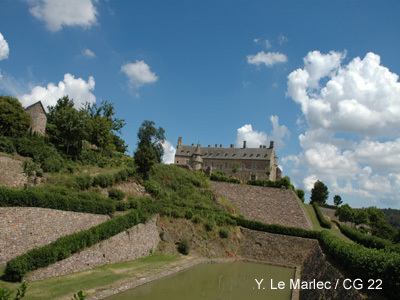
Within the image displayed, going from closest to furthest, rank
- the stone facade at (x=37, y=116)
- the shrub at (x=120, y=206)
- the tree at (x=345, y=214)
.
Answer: the shrub at (x=120, y=206)
the stone facade at (x=37, y=116)
the tree at (x=345, y=214)

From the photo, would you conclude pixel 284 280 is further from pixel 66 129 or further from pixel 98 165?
pixel 66 129

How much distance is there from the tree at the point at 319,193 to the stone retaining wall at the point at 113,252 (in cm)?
5163

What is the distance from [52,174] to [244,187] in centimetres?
2628

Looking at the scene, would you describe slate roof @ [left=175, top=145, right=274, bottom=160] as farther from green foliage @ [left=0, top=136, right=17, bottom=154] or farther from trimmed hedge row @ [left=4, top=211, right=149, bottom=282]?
green foliage @ [left=0, top=136, right=17, bottom=154]

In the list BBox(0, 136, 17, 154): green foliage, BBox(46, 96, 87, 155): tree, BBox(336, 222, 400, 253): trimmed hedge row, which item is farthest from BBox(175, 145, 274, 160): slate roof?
BBox(0, 136, 17, 154): green foliage

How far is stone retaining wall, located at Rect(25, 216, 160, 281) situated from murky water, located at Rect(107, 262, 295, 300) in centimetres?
376

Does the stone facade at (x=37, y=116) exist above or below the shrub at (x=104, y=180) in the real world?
above

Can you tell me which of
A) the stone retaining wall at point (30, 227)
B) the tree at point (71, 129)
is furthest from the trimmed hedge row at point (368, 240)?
the tree at point (71, 129)

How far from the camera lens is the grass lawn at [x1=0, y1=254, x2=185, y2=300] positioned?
1434cm

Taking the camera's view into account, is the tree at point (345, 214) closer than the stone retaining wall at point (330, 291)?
No

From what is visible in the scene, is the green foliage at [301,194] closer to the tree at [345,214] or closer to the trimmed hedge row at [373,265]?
the tree at [345,214]

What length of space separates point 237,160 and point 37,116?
137ft

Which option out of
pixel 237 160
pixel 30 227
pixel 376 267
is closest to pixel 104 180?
pixel 30 227

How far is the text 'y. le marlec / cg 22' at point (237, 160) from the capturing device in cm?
6150
